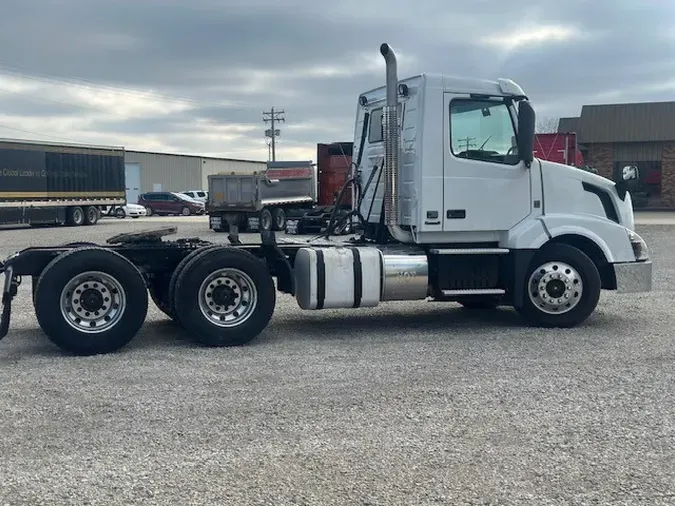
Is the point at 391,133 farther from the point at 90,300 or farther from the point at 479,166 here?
the point at 90,300

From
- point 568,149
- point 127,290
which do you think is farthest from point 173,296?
point 568,149

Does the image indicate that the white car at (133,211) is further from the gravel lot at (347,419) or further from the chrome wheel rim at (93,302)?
the chrome wheel rim at (93,302)

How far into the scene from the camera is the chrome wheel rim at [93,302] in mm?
7703

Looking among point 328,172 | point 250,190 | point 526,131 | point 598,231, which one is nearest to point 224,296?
point 526,131

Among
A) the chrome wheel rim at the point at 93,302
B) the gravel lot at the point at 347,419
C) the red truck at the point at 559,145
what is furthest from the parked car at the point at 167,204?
the chrome wheel rim at the point at 93,302

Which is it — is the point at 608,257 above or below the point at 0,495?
above

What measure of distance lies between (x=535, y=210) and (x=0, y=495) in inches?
265

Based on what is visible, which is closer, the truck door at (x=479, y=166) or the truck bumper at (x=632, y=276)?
the truck door at (x=479, y=166)

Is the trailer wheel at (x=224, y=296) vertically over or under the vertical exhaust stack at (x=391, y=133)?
under

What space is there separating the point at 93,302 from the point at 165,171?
67.6 m

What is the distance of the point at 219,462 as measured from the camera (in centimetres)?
481

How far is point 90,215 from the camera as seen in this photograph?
34750 mm

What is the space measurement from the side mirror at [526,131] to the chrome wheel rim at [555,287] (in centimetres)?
129

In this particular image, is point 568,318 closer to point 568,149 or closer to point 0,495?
point 0,495
